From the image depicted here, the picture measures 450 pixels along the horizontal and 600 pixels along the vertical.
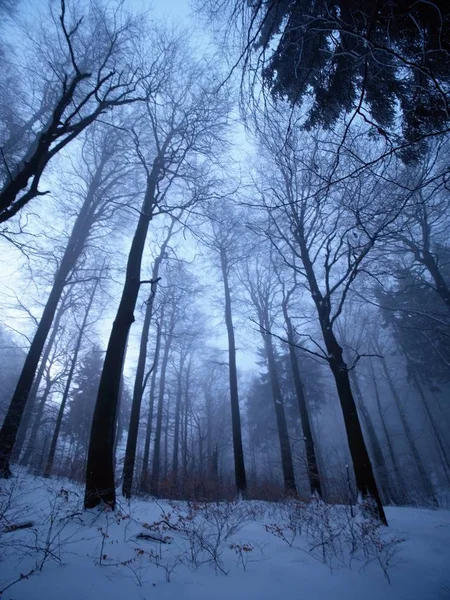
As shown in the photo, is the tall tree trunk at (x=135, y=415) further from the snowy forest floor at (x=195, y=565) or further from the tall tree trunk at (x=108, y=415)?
the snowy forest floor at (x=195, y=565)

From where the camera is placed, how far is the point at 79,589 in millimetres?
1948

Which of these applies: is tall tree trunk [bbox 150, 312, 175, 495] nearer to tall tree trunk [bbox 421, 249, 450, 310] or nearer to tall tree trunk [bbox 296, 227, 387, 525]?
tall tree trunk [bbox 296, 227, 387, 525]

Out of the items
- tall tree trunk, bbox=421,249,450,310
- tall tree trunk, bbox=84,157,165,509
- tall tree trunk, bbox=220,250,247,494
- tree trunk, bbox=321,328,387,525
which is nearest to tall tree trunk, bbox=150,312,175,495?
tall tree trunk, bbox=220,250,247,494

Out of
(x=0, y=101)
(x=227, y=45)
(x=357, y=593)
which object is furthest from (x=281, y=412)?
(x=0, y=101)

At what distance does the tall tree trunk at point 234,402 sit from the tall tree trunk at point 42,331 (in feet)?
21.1

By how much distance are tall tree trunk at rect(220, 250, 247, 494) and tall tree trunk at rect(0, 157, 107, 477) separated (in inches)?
253

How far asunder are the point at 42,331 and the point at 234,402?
24.4 feet

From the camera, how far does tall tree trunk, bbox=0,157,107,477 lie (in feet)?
22.1

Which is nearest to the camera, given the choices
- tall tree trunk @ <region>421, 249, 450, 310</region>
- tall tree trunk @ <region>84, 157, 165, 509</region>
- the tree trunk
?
tall tree trunk @ <region>84, 157, 165, 509</region>

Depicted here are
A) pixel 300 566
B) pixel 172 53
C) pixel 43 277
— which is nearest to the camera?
pixel 300 566

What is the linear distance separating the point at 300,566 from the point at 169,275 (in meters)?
12.8

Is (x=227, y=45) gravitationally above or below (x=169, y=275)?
below

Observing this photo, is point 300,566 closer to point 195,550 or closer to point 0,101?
point 195,550

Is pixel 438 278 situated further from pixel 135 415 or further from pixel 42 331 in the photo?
pixel 42 331
